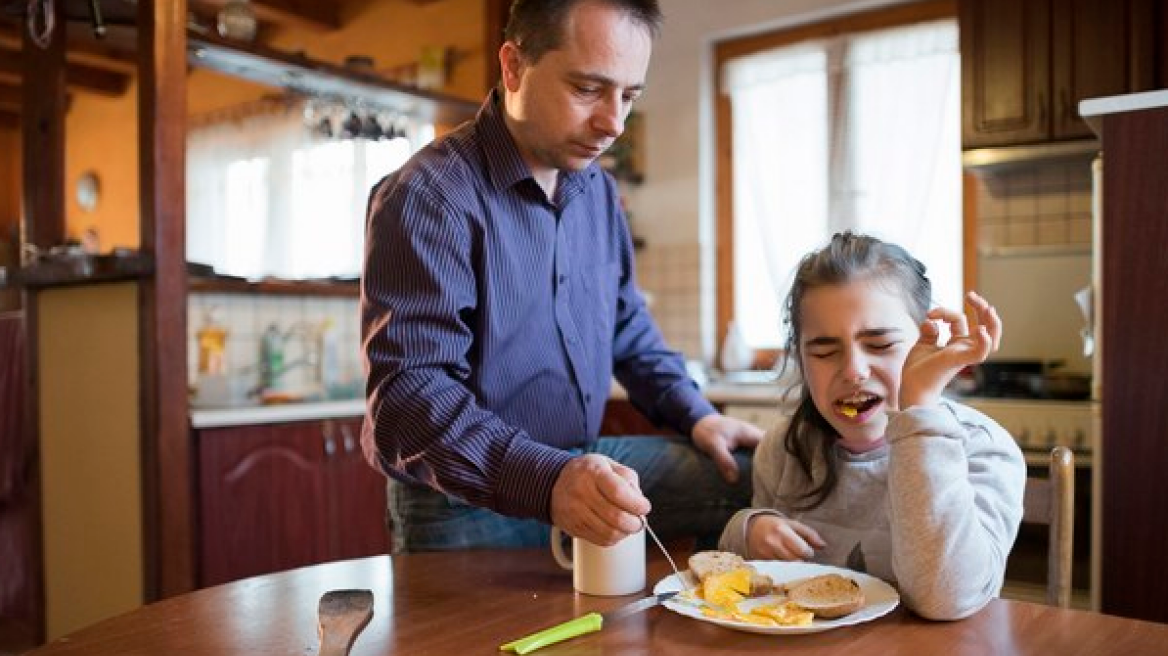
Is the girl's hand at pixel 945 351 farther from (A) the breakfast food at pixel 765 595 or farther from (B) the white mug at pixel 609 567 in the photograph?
(B) the white mug at pixel 609 567

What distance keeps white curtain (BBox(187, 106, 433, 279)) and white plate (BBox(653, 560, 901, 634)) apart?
13.1 feet

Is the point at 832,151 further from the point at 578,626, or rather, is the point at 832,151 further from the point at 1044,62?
the point at 578,626

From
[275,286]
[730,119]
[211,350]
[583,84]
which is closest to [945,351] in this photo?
[583,84]

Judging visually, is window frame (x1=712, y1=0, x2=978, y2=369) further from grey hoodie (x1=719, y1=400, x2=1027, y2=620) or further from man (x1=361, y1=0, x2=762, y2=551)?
grey hoodie (x1=719, y1=400, x2=1027, y2=620)

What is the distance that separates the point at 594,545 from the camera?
1.04 meters

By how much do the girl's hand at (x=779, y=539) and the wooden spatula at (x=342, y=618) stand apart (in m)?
0.48

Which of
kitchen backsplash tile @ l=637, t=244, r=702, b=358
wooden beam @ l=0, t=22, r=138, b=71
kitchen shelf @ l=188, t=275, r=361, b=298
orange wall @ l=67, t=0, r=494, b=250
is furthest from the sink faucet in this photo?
wooden beam @ l=0, t=22, r=138, b=71

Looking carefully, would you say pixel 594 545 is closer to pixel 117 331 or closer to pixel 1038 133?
pixel 117 331

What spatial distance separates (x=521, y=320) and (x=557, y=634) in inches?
24.8

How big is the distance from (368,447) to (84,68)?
6607 millimetres

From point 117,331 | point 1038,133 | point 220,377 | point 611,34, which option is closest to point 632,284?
point 611,34

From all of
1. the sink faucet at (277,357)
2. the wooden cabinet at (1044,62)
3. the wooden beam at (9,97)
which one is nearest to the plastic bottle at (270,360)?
the sink faucet at (277,357)

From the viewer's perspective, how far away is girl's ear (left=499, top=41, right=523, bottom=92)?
1422mm

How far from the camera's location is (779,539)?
1165 mm
